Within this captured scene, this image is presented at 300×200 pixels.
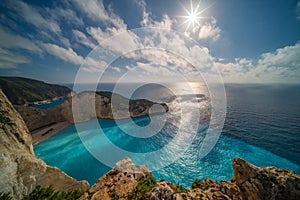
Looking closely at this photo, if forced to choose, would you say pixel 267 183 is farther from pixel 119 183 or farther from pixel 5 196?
pixel 5 196

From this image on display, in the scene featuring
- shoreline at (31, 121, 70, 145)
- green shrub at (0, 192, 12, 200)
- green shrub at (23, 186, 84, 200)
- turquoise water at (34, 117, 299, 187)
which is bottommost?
turquoise water at (34, 117, 299, 187)

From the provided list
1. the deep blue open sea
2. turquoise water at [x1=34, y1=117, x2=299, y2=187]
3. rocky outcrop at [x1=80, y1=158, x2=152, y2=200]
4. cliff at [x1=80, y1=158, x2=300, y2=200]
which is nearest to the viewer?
cliff at [x1=80, y1=158, x2=300, y2=200]

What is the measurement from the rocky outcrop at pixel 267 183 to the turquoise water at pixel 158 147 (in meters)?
7.10

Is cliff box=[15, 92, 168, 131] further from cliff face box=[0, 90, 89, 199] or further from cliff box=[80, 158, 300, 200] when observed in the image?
cliff box=[80, 158, 300, 200]

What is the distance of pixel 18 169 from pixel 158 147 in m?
15.6

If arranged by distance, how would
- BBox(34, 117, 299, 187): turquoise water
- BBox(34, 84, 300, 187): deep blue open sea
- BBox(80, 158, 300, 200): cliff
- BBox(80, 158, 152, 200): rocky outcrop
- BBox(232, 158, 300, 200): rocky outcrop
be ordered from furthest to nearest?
BBox(34, 84, 300, 187): deep blue open sea → BBox(34, 117, 299, 187): turquoise water → BBox(80, 158, 152, 200): rocky outcrop → BBox(80, 158, 300, 200): cliff → BBox(232, 158, 300, 200): rocky outcrop

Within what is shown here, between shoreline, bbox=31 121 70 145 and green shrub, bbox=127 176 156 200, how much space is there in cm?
2342

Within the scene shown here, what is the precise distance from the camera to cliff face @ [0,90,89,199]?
5.97 metres

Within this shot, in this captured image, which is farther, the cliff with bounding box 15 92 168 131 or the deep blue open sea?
the cliff with bounding box 15 92 168 131

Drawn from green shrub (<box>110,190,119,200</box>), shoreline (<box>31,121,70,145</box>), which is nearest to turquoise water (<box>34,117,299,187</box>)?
shoreline (<box>31,121,70,145</box>)

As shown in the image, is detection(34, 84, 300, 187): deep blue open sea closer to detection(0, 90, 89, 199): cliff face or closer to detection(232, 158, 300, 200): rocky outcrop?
detection(0, 90, 89, 199): cliff face

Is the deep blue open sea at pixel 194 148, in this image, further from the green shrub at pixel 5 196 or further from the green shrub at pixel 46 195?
the green shrub at pixel 5 196

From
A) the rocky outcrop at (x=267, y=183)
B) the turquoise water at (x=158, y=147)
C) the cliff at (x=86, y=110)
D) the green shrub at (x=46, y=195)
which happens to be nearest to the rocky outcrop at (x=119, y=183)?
the green shrub at (x=46, y=195)

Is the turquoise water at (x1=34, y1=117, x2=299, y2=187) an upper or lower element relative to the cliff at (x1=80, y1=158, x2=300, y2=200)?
lower
